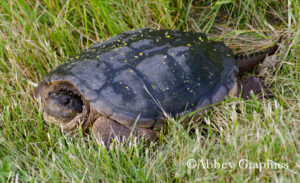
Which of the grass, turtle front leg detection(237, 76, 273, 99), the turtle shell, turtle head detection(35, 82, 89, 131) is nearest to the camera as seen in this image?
the grass

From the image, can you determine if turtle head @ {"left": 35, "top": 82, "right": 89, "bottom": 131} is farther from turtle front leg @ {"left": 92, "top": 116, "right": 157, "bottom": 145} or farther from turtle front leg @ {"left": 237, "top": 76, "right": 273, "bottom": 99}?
turtle front leg @ {"left": 237, "top": 76, "right": 273, "bottom": 99}

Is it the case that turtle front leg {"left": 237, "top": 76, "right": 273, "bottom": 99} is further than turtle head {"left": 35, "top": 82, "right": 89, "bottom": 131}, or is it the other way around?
turtle front leg {"left": 237, "top": 76, "right": 273, "bottom": 99}

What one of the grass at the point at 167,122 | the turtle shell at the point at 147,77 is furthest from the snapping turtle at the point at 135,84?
the grass at the point at 167,122

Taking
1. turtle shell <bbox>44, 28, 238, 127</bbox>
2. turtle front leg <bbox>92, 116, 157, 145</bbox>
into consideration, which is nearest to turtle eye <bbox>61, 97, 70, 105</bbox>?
turtle shell <bbox>44, 28, 238, 127</bbox>

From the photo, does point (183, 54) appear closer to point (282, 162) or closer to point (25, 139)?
point (282, 162)

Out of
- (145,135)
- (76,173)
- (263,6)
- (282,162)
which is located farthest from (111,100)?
(263,6)

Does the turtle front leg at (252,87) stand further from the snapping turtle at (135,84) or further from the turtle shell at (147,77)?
the turtle shell at (147,77)

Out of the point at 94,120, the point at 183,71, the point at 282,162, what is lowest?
the point at 282,162
